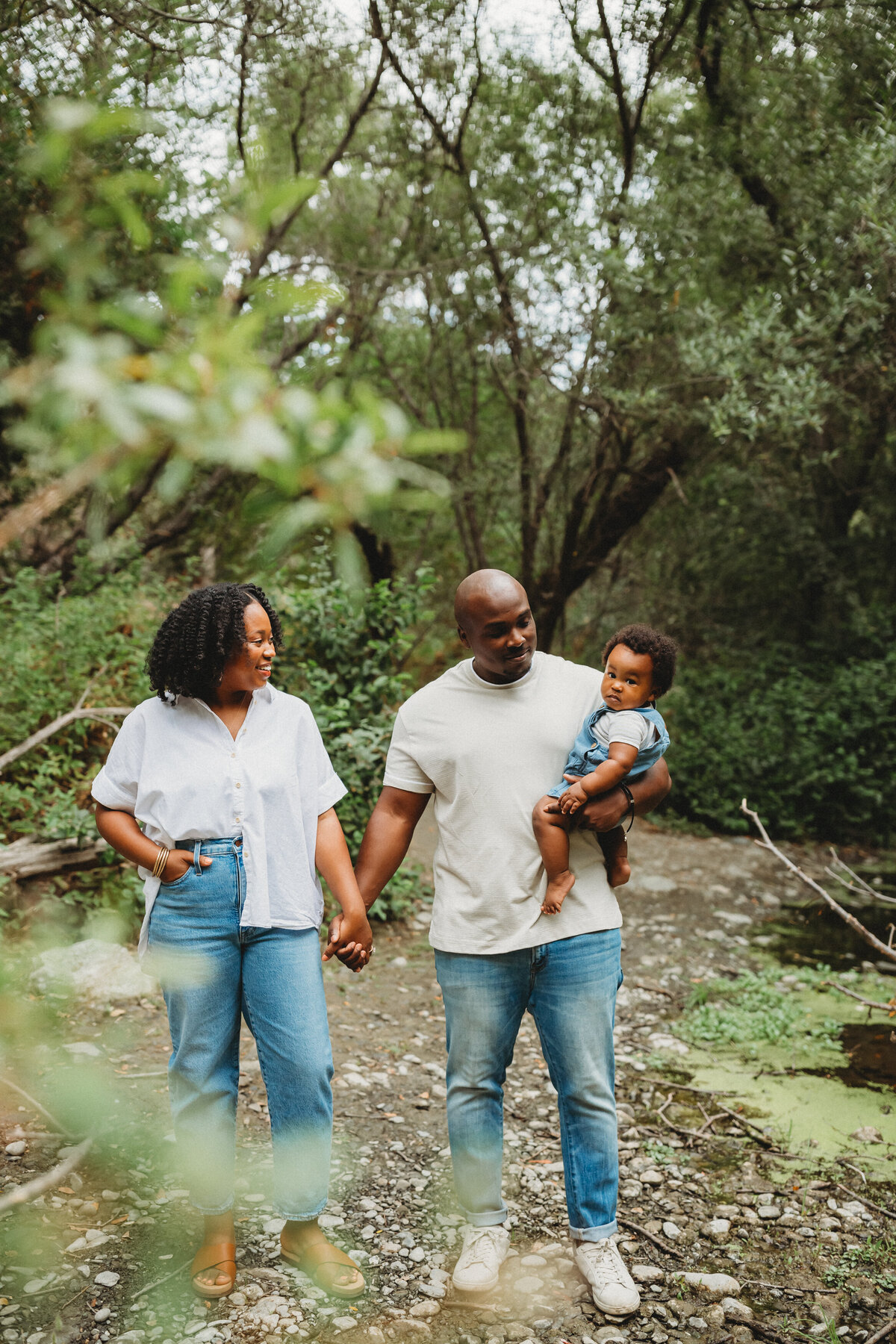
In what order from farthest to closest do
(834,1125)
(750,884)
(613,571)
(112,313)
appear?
(613,571)
(750,884)
(834,1125)
(112,313)

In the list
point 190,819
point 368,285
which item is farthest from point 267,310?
point 368,285

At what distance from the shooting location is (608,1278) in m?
2.54

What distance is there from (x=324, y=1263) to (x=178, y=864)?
44.4 inches

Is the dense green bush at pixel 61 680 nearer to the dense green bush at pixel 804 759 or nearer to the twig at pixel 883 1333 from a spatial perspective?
the twig at pixel 883 1333

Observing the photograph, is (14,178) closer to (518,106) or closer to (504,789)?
(518,106)

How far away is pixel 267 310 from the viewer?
913mm

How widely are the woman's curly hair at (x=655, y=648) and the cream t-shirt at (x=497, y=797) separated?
6.3 inches

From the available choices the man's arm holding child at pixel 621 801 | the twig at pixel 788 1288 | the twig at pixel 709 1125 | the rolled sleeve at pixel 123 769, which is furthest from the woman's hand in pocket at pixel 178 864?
the twig at pixel 709 1125

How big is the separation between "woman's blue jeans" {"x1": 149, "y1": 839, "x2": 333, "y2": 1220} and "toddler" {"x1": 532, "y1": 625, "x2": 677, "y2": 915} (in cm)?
67

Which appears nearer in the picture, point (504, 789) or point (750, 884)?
point (504, 789)

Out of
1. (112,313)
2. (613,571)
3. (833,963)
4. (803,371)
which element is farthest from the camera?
(613,571)

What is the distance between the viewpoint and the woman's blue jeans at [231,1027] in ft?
7.93

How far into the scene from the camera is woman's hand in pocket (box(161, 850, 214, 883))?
240cm

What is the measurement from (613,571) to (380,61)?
17.1 ft
